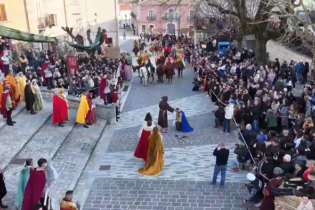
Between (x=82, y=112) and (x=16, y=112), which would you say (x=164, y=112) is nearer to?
(x=82, y=112)

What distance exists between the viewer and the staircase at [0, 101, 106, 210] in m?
10.2

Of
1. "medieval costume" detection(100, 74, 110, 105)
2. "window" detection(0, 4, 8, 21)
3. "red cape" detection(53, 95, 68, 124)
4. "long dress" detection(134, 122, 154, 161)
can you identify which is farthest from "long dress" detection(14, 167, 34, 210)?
"window" detection(0, 4, 8, 21)

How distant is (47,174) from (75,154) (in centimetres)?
391

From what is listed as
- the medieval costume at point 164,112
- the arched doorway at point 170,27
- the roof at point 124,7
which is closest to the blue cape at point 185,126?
the medieval costume at point 164,112

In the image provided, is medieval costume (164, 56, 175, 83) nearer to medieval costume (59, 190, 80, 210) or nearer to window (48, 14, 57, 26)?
window (48, 14, 57, 26)

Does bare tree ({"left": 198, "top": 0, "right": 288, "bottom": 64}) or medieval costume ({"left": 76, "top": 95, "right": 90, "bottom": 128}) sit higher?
bare tree ({"left": 198, "top": 0, "right": 288, "bottom": 64})

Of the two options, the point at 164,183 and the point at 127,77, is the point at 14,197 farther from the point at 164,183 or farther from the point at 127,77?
the point at 127,77

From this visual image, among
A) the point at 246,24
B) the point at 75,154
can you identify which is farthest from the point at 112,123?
the point at 246,24

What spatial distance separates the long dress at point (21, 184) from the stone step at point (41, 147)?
1.94 feet

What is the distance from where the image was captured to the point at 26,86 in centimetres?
1367

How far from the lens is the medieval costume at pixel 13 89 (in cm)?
1405

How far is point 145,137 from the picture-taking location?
1162 centimetres

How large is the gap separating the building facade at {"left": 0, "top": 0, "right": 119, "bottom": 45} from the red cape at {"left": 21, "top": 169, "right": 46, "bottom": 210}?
2116cm

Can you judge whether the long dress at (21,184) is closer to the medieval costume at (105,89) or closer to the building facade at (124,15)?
the medieval costume at (105,89)
